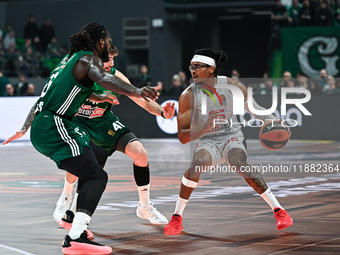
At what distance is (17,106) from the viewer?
21125 millimetres

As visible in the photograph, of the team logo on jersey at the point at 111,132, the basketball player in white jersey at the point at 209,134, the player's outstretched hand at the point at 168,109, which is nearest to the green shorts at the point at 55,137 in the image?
the player's outstretched hand at the point at 168,109

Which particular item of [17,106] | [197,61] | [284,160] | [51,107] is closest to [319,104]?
[284,160]

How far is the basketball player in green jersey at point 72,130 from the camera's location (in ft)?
21.5

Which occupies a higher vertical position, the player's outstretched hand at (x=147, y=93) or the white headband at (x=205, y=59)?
the white headband at (x=205, y=59)

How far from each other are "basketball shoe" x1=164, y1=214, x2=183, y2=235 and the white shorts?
27.9 inches

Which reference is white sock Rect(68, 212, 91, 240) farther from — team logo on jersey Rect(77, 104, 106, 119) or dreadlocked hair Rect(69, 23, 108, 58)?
team logo on jersey Rect(77, 104, 106, 119)

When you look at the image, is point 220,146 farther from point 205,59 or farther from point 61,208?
point 61,208

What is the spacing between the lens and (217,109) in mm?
7922

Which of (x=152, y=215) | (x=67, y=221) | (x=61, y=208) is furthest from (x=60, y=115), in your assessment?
(x=152, y=215)

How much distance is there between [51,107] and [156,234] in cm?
183

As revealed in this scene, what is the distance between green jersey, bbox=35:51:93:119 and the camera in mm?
6668

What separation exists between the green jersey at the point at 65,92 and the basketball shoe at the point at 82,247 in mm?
1187

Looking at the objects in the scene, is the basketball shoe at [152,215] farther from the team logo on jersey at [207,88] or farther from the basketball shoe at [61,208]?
the team logo on jersey at [207,88]

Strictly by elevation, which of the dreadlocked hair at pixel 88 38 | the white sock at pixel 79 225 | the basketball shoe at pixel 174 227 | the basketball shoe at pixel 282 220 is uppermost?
the dreadlocked hair at pixel 88 38
